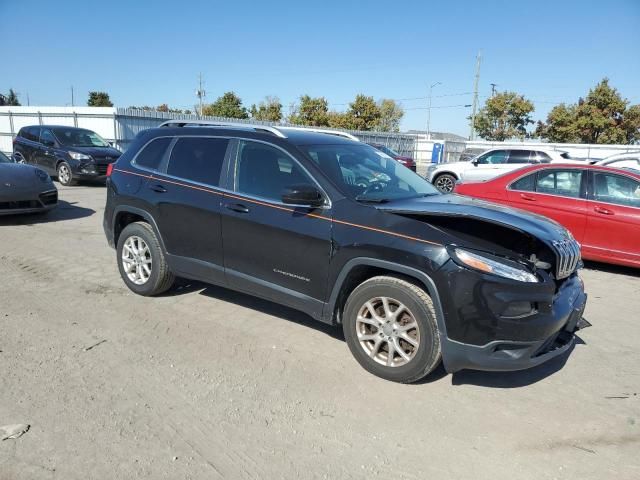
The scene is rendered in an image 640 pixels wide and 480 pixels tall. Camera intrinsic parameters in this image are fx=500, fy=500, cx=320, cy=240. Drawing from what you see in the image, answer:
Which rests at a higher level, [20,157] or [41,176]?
[20,157]

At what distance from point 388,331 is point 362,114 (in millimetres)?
48889

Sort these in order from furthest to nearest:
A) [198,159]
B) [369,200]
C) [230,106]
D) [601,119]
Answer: [230,106] < [601,119] < [198,159] < [369,200]

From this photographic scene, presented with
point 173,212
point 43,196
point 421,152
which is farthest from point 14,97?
point 173,212

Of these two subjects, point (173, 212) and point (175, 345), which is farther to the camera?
point (173, 212)

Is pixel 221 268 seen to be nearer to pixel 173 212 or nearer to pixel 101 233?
pixel 173 212

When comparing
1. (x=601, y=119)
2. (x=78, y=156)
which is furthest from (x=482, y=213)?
(x=601, y=119)

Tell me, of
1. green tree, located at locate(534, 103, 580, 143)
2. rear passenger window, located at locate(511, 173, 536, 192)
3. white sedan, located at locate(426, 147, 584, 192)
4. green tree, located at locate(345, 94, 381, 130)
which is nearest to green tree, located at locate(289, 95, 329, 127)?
green tree, located at locate(345, 94, 381, 130)

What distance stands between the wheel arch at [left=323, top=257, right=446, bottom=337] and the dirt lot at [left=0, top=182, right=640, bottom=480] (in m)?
0.44

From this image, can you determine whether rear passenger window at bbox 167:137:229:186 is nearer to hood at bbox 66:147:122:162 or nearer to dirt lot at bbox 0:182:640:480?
dirt lot at bbox 0:182:640:480

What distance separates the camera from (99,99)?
73.6m

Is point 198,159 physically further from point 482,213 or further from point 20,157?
point 20,157

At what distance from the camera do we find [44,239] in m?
7.73

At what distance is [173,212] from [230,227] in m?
0.77

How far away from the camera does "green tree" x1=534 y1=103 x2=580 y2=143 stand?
42.4 metres
